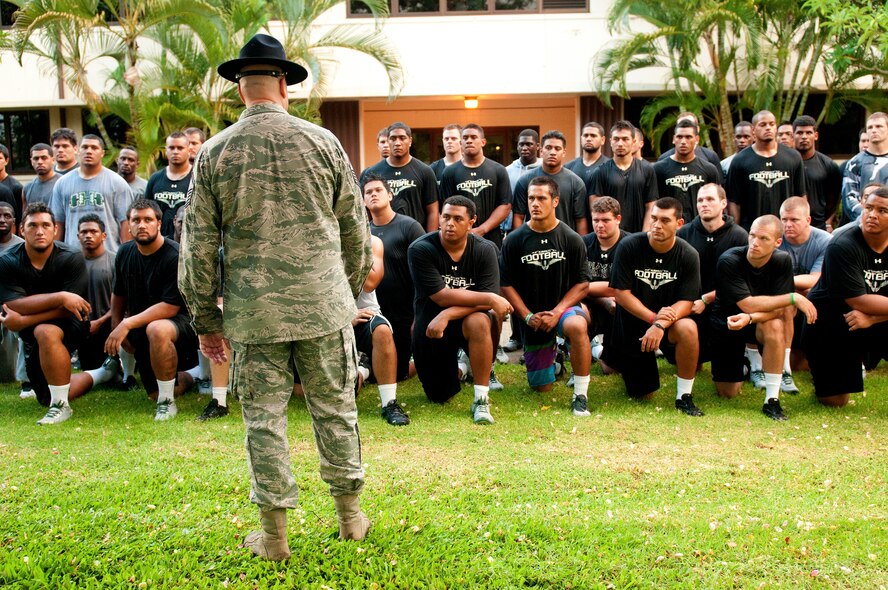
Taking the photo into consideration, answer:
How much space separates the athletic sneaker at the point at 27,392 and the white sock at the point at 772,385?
6.25 metres

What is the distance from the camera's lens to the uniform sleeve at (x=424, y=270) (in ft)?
23.2

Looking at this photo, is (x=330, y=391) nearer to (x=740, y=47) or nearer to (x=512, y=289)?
(x=512, y=289)

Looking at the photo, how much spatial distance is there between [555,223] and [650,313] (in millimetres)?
Result: 1139

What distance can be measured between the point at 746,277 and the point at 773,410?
1.12 m

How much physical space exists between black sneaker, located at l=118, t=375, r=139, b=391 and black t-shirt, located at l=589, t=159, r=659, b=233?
499 centimetres

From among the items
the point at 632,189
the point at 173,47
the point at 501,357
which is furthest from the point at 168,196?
the point at 173,47

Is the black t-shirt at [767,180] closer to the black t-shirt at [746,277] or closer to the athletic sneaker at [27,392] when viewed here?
the black t-shirt at [746,277]

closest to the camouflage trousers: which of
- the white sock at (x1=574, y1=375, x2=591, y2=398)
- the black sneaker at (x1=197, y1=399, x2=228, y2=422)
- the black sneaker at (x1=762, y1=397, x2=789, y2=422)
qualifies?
the black sneaker at (x1=197, y1=399, x2=228, y2=422)

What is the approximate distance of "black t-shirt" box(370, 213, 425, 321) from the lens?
7.75 metres

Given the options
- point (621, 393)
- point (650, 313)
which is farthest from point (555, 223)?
point (621, 393)

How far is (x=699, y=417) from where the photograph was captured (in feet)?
22.4

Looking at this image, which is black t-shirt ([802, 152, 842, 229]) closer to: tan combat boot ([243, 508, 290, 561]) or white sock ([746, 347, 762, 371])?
white sock ([746, 347, 762, 371])

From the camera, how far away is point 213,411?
6941mm

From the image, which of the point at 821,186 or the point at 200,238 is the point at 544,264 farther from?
the point at 200,238
